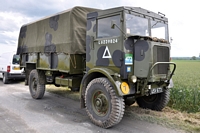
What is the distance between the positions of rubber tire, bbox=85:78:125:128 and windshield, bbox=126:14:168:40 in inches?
55.2

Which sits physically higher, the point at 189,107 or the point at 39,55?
the point at 39,55

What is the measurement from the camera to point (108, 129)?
4633 mm

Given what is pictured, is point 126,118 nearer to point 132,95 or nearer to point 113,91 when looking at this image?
point 132,95

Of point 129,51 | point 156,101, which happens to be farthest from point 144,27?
point 156,101

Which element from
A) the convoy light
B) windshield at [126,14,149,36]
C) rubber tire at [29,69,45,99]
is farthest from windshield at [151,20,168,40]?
rubber tire at [29,69,45,99]

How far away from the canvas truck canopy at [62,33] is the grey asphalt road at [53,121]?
1881 mm

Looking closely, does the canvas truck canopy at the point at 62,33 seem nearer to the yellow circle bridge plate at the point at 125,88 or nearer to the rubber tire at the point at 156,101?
the yellow circle bridge plate at the point at 125,88

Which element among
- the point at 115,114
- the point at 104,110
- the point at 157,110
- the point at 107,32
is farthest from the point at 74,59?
the point at 157,110

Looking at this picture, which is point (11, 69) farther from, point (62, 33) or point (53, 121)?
point (53, 121)

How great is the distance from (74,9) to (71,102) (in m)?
3.33

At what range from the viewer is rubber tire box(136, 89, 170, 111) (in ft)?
19.1

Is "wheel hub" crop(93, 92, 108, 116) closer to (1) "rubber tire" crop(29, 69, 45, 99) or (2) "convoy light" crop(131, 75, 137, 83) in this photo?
(2) "convoy light" crop(131, 75, 137, 83)

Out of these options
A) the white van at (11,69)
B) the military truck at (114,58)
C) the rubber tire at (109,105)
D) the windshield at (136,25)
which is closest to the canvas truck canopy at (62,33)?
the military truck at (114,58)

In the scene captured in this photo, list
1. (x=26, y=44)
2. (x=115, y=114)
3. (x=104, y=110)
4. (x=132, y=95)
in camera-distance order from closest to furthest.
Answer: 1. (x=115, y=114)
2. (x=104, y=110)
3. (x=132, y=95)
4. (x=26, y=44)
